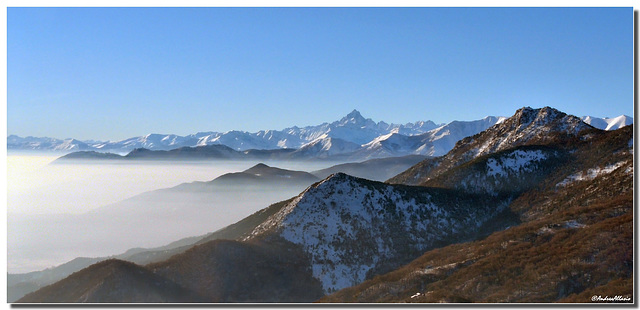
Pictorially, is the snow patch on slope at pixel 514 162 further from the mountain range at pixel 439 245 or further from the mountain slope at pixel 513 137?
the mountain slope at pixel 513 137

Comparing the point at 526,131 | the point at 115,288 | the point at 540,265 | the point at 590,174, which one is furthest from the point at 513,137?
the point at 115,288

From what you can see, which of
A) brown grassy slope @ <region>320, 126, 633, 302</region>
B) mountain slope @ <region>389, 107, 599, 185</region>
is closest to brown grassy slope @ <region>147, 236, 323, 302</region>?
brown grassy slope @ <region>320, 126, 633, 302</region>

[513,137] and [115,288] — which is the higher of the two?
[513,137]

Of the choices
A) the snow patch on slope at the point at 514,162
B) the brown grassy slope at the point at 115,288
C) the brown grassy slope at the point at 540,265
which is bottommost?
the brown grassy slope at the point at 540,265

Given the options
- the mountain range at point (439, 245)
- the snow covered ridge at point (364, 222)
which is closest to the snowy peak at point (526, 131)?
the mountain range at point (439, 245)

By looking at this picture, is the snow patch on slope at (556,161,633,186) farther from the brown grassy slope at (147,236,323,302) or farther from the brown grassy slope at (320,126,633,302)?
the brown grassy slope at (147,236,323,302)

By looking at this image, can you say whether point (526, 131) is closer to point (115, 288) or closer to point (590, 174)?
point (590, 174)
